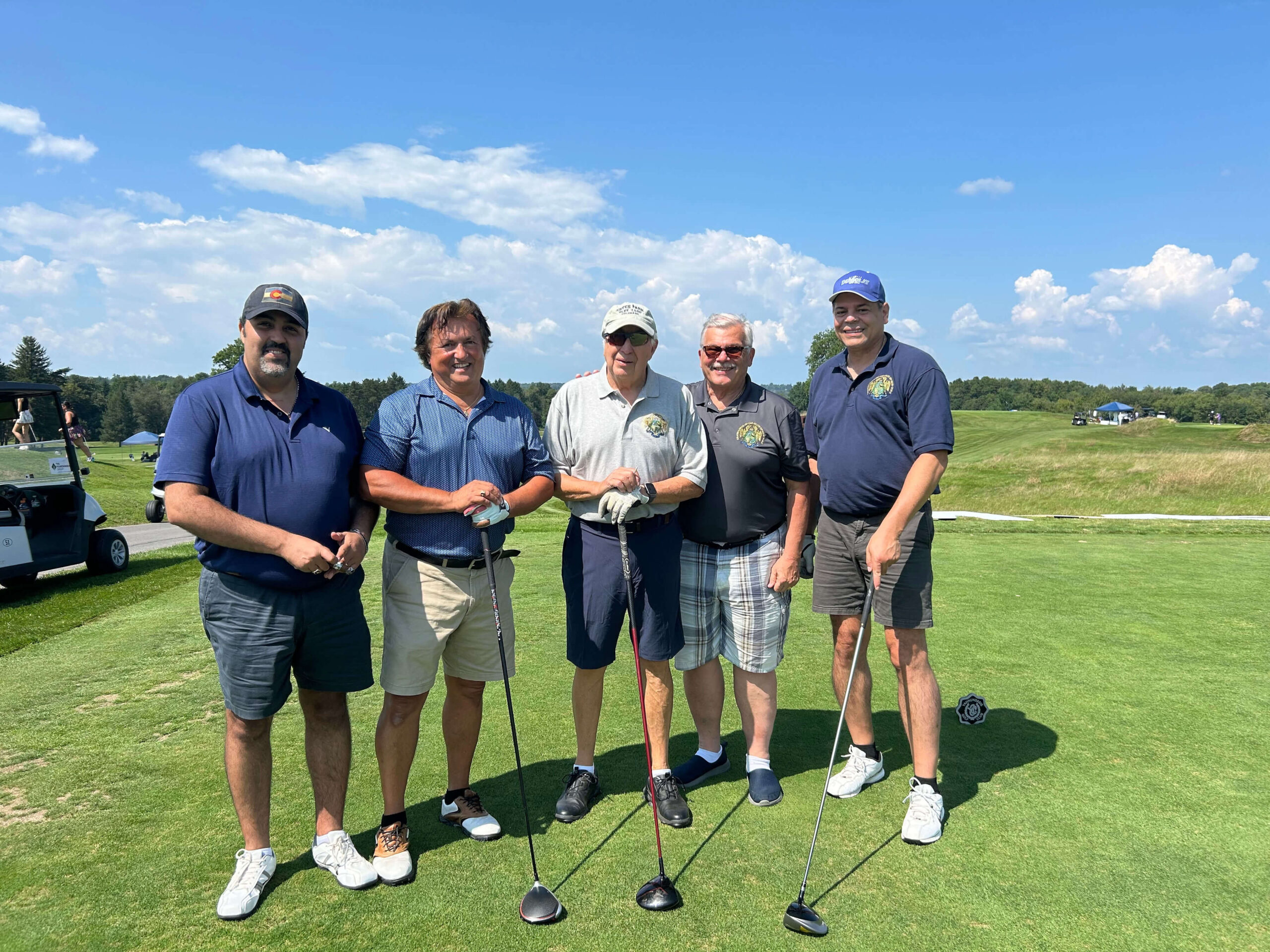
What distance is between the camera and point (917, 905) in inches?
97.7

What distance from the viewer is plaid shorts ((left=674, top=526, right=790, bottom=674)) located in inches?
140

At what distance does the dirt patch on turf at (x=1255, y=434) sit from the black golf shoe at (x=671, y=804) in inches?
1988

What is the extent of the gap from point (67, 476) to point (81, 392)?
71.1 metres

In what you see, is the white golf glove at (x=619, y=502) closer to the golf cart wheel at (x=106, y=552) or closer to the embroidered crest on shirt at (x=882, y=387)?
the embroidered crest on shirt at (x=882, y=387)

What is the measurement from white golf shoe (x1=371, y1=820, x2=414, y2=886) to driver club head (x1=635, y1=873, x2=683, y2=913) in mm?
798

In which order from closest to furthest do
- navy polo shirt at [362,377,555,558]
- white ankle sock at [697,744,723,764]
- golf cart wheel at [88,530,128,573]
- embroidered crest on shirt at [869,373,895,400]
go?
1. navy polo shirt at [362,377,555,558]
2. embroidered crest on shirt at [869,373,895,400]
3. white ankle sock at [697,744,723,764]
4. golf cart wheel at [88,530,128,573]

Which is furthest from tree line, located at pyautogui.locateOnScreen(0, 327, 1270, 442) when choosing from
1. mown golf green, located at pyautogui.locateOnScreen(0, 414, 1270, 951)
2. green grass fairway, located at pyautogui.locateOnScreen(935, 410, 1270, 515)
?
mown golf green, located at pyautogui.locateOnScreen(0, 414, 1270, 951)

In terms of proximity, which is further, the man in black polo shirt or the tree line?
the tree line

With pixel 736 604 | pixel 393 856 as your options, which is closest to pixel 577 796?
pixel 393 856

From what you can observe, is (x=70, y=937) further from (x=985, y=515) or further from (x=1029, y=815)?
(x=985, y=515)

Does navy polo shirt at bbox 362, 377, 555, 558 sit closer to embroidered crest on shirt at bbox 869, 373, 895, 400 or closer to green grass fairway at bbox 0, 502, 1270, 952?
green grass fairway at bbox 0, 502, 1270, 952

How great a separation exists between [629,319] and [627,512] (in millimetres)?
772

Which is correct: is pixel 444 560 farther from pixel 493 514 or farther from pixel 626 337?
pixel 626 337

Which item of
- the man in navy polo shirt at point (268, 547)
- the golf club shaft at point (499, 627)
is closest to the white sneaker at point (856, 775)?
the golf club shaft at point (499, 627)
